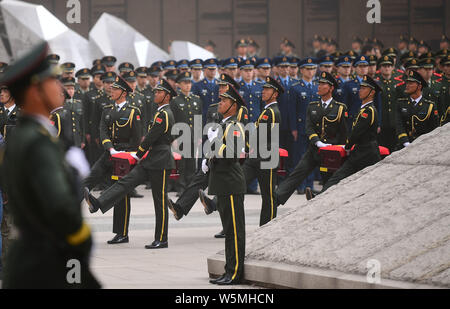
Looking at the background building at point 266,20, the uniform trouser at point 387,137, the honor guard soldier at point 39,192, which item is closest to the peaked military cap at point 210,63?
the uniform trouser at point 387,137

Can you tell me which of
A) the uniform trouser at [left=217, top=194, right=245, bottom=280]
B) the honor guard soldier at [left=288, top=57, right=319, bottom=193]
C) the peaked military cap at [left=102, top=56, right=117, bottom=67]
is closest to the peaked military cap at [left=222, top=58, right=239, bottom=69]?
the honor guard soldier at [left=288, top=57, right=319, bottom=193]

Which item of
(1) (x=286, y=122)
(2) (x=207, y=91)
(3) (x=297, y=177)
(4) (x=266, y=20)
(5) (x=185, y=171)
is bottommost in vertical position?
(5) (x=185, y=171)

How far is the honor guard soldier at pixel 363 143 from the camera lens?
1112cm

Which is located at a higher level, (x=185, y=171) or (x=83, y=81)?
(x=83, y=81)

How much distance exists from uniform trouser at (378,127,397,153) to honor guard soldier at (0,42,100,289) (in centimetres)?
1168

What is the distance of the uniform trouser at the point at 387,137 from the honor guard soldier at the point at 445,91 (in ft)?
4.17

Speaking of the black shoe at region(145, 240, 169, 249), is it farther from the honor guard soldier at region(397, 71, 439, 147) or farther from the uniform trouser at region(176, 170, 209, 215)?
the honor guard soldier at region(397, 71, 439, 147)

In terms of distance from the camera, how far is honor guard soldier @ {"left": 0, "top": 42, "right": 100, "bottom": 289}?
389cm

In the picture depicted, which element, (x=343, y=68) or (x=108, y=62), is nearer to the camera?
(x=343, y=68)

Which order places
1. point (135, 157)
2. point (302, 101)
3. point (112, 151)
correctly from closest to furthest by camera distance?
point (135, 157) < point (112, 151) < point (302, 101)

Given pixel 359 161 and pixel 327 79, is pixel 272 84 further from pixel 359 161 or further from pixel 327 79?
pixel 359 161

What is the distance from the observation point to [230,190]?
26.7ft

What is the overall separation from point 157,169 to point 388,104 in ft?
19.5

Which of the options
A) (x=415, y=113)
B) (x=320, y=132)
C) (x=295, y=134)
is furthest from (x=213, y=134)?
(x=295, y=134)
